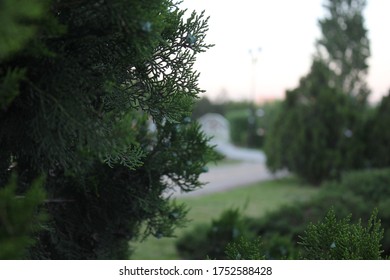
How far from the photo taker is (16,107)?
1543 mm

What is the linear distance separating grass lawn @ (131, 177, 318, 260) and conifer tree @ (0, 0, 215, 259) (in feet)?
11.3

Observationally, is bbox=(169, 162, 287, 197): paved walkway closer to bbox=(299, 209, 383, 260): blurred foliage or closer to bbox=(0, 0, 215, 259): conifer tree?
bbox=(0, 0, 215, 259): conifer tree

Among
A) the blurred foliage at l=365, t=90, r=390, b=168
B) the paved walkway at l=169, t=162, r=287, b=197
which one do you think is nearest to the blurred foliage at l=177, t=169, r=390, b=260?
the blurred foliage at l=365, t=90, r=390, b=168

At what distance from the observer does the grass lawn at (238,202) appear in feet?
22.7

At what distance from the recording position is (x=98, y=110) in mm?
1771

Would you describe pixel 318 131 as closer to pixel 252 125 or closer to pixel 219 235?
pixel 219 235

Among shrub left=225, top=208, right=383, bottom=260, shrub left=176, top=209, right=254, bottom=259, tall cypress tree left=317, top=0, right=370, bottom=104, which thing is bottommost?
shrub left=176, top=209, right=254, bottom=259

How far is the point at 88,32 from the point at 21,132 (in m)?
0.38

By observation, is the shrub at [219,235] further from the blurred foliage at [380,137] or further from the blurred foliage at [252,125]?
the blurred foliage at [252,125]

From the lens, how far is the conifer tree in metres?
1.43

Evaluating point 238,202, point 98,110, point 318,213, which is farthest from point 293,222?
point 98,110

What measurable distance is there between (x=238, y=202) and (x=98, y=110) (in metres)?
9.45

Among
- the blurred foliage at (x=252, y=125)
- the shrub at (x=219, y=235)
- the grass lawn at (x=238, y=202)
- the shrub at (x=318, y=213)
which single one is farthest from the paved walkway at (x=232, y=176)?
the blurred foliage at (x=252, y=125)
